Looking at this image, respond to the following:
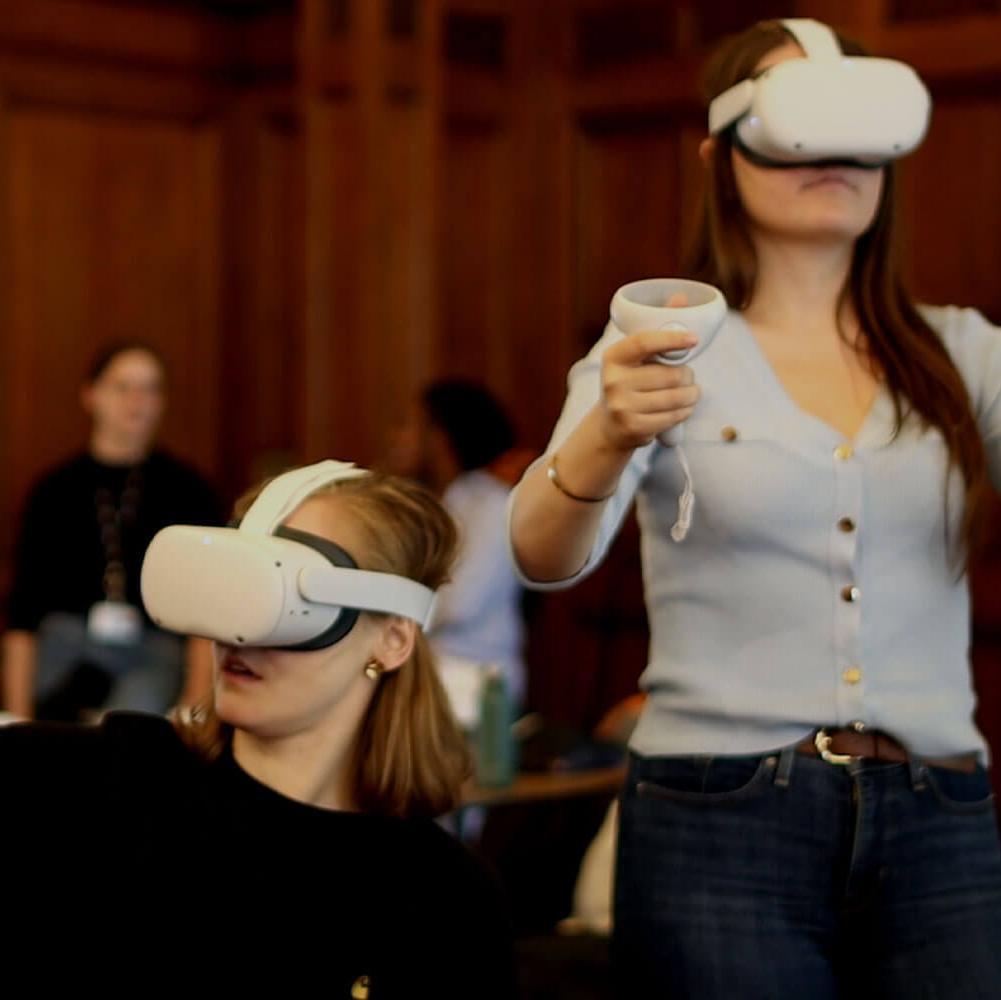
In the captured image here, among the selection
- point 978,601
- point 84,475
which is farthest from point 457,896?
point 84,475

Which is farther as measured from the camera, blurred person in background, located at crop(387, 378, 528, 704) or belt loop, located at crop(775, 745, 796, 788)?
blurred person in background, located at crop(387, 378, 528, 704)

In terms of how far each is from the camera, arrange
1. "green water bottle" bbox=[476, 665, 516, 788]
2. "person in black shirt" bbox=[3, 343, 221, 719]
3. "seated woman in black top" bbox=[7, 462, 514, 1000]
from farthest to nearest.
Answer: "person in black shirt" bbox=[3, 343, 221, 719] → "green water bottle" bbox=[476, 665, 516, 788] → "seated woman in black top" bbox=[7, 462, 514, 1000]

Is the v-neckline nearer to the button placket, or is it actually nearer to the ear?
the button placket

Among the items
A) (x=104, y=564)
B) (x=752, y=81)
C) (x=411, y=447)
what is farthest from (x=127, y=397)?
(x=752, y=81)

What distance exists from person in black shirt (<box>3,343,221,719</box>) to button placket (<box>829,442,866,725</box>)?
3.11m

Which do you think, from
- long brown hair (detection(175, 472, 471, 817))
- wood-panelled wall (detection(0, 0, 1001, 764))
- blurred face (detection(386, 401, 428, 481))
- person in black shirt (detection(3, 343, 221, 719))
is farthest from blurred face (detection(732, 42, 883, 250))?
person in black shirt (detection(3, 343, 221, 719))

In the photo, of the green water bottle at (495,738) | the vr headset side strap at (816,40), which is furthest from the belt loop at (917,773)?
the green water bottle at (495,738)

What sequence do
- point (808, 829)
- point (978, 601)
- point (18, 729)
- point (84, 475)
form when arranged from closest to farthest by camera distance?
point (808, 829)
point (18, 729)
point (978, 601)
point (84, 475)

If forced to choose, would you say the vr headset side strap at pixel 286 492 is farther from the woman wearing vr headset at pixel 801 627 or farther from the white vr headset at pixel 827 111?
the white vr headset at pixel 827 111

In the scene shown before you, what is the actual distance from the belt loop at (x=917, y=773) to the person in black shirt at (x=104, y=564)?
10.3 feet

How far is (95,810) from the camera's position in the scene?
1.61m

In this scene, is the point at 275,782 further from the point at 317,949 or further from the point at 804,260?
the point at 804,260

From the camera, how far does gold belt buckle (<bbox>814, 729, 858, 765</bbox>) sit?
1.53 m

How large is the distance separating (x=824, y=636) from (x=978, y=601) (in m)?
2.72
